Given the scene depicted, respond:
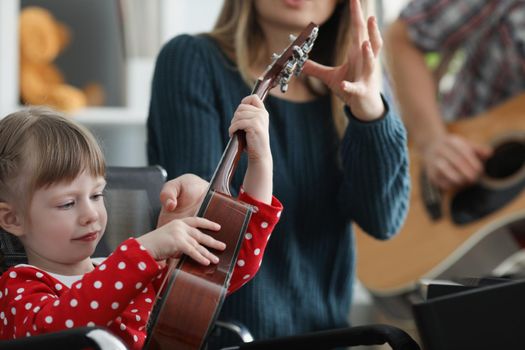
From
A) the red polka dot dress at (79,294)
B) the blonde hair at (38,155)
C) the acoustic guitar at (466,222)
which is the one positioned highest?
the blonde hair at (38,155)

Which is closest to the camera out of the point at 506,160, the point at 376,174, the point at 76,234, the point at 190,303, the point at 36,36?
the point at 190,303

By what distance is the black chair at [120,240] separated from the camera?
939 mm

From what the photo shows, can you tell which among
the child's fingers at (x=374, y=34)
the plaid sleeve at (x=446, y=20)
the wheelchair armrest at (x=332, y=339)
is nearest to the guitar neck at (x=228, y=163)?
the wheelchair armrest at (x=332, y=339)

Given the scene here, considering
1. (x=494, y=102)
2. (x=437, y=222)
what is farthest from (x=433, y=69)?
(x=437, y=222)

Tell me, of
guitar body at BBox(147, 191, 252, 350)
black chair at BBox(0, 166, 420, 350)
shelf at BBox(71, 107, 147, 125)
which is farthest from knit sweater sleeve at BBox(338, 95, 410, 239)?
shelf at BBox(71, 107, 147, 125)

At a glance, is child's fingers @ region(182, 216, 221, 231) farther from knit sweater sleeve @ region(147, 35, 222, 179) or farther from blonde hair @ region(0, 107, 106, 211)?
knit sweater sleeve @ region(147, 35, 222, 179)

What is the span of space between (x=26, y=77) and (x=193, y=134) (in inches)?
56.0

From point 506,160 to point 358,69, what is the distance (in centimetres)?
104

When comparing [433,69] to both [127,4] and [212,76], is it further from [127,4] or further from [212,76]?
[212,76]

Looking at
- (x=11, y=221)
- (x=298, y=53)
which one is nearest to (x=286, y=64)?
(x=298, y=53)

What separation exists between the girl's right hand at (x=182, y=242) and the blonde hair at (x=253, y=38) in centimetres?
62

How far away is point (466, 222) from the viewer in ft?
7.79

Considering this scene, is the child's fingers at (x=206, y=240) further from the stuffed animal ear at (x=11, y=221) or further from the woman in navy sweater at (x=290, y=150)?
the woman in navy sweater at (x=290, y=150)

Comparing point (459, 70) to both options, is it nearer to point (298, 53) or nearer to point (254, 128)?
point (298, 53)
